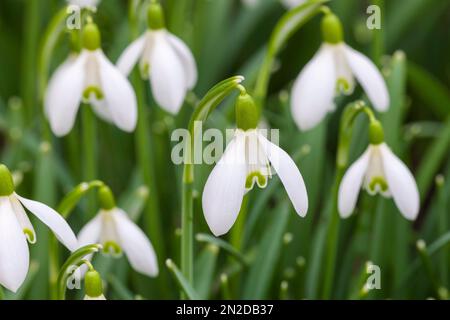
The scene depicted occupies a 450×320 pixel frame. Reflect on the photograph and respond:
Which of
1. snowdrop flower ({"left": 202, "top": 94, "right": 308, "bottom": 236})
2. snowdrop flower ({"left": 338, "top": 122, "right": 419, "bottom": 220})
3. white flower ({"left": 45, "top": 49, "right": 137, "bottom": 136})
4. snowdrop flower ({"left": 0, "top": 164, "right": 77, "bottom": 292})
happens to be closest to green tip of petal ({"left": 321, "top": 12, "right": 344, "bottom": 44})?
snowdrop flower ({"left": 338, "top": 122, "right": 419, "bottom": 220})

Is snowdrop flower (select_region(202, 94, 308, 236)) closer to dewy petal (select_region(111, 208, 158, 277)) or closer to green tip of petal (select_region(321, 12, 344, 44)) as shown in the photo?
dewy petal (select_region(111, 208, 158, 277))

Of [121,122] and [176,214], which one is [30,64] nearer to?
[176,214]

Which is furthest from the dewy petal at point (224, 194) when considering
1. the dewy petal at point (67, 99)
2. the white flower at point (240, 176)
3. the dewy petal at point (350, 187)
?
the dewy petal at point (67, 99)

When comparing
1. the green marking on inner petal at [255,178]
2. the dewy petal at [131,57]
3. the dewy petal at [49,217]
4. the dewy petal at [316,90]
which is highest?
the dewy petal at [131,57]

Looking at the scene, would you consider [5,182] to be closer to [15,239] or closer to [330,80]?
[15,239]

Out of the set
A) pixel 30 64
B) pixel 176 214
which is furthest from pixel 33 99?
pixel 176 214

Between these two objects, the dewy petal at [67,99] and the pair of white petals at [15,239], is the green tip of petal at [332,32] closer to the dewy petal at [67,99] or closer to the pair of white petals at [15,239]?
the dewy petal at [67,99]
